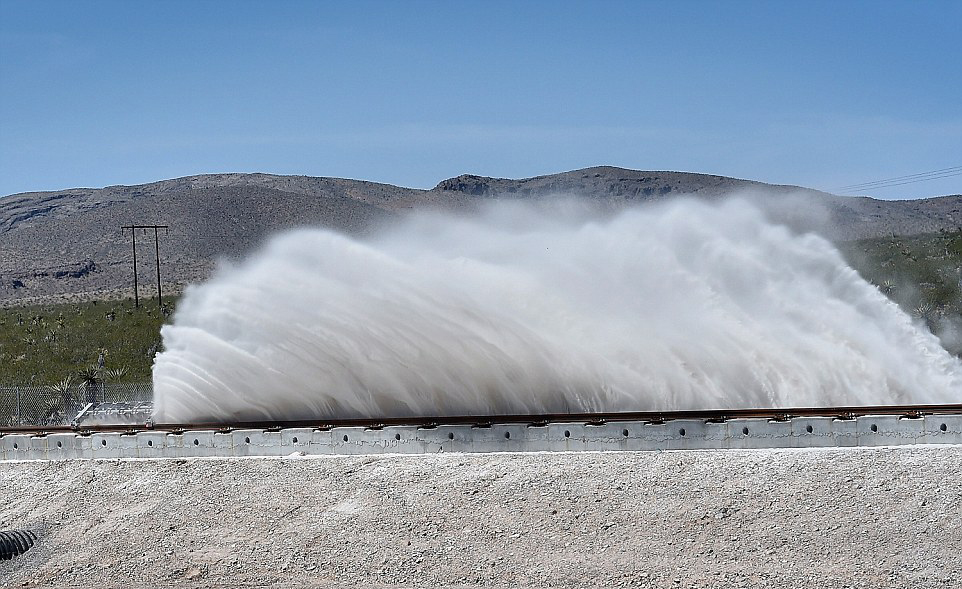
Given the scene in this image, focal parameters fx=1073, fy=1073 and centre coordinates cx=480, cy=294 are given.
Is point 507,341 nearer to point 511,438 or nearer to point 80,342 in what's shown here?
point 511,438

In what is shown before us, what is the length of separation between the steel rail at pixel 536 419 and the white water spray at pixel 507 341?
1.09 m

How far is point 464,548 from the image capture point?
17984 millimetres

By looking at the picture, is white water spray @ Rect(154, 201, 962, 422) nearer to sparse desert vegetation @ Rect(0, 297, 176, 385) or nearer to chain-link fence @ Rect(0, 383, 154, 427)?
chain-link fence @ Rect(0, 383, 154, 427)

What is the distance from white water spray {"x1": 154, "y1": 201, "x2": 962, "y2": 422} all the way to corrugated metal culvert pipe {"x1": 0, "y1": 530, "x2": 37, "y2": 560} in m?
5.22

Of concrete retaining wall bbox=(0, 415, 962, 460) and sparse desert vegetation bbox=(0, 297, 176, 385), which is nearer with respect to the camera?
concrete retaining wall bbox=(0, 415, 962, 460)

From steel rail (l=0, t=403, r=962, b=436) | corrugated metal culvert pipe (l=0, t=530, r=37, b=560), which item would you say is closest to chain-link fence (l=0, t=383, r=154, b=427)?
steel rail (l=0, t=403, r=962, b=436)

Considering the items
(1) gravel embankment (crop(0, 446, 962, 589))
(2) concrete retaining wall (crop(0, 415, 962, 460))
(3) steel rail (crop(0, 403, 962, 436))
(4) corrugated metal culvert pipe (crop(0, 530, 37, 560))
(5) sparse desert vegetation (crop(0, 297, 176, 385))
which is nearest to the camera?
(1) gravel embankment (crop(0, 446, 962, 589))

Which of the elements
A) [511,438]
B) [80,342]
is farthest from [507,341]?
[80,342]

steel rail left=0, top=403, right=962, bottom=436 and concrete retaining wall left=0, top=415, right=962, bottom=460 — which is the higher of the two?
steel rail left=0, top=403, right=962, bottom=436

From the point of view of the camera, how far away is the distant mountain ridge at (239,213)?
4668 inches

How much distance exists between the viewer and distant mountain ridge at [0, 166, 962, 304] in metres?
119

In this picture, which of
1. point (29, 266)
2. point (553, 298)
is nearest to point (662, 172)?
point (29, 266)

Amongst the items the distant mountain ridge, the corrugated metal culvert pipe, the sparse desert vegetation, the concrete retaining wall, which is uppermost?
the distant mountain ridge

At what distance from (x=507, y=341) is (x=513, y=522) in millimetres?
7878
